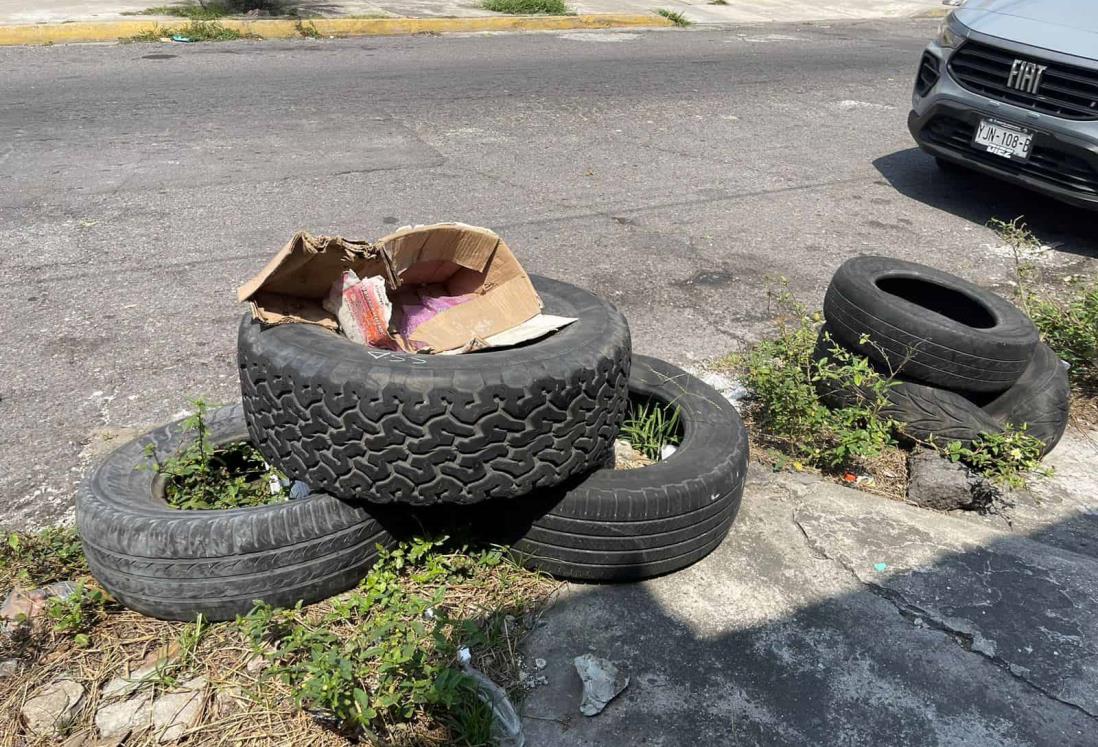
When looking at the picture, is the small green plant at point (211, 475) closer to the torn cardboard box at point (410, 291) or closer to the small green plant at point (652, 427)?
the torn cardboard box at point (410, 291)

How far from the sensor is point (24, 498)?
2930 mm

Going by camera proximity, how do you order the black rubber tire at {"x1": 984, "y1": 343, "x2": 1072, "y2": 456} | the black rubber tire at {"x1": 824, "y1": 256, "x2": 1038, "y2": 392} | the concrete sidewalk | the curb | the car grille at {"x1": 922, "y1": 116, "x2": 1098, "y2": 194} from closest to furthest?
the black rubber tire at {"x1": 824, "y1": 256, "x2": 1038, "y2": 392} < the black rubber tire at {"x1": 984, "y1": 343, "x2": 1072, "y2": 456} < the car grille at {"x1": 922, "y1": 116, "x2": 1098, "y2": 194} < the curb < the concrete sidewalk

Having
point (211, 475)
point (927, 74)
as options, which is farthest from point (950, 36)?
point (211, 475)

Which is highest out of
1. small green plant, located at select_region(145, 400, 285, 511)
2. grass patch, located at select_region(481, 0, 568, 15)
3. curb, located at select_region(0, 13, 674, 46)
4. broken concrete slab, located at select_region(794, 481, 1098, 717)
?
grass patch, located at select_region(481, 0, 568, 15)

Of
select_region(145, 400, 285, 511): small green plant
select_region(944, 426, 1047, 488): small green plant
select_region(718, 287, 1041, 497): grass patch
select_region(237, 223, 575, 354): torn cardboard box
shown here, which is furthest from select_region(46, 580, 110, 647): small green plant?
select_region(944, 426, 1047, 488): small green plant

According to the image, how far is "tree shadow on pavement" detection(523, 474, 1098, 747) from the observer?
2.21 metres

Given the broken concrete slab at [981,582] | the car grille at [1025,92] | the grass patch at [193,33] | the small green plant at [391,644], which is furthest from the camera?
the grass patch at [193,33]

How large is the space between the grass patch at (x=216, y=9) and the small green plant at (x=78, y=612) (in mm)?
10846

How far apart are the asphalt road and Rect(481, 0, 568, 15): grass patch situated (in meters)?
2.92

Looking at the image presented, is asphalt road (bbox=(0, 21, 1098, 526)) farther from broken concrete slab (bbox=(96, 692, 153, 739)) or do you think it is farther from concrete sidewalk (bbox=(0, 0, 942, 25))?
concrete sidewalk (bbox=(0, 0, 942, 25))

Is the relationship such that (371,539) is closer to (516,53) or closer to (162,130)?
(162,130)

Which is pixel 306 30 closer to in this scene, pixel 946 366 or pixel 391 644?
pixel 946 366

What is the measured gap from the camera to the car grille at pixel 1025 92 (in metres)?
5.51

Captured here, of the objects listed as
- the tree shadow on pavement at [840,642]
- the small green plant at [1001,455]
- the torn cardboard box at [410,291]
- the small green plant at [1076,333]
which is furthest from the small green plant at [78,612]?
the small green plant at [1076,333]
